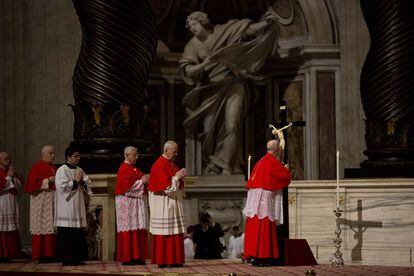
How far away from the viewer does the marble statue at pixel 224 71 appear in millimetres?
19344

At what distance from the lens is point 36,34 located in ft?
62.5

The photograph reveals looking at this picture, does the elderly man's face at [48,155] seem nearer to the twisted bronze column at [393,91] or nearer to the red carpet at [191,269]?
the red carpet at [191,269]

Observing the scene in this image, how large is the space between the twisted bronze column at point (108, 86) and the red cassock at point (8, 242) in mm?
1076

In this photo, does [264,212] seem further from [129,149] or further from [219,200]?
[219,200]

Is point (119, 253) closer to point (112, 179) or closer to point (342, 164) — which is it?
point (112, 179)

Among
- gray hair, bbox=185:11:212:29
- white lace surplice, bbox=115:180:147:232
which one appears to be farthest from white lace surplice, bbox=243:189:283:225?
gray hair, bbox=185:11:212:29

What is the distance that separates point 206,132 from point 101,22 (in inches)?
164

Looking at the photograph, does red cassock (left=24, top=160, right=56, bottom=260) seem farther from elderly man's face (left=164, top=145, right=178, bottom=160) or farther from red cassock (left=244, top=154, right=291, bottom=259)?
red cassock (left=244, top=154, right=291, bottom=259)

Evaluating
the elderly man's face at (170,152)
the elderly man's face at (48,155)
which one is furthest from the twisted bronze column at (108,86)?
the elderly man's face at (170,152)

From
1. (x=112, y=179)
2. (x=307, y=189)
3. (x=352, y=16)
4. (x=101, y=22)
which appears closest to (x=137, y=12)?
(x=101, y=22)

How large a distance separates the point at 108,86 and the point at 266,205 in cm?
285

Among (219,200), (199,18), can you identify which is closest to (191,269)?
(219,200)

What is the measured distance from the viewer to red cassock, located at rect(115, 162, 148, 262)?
49.1ft

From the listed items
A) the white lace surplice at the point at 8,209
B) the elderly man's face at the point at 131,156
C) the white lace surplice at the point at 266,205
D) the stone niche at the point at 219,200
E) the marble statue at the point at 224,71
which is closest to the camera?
the white lace surplice at the point at 266,205
